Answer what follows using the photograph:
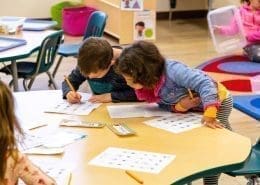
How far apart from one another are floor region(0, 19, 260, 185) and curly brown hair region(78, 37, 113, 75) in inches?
68.4

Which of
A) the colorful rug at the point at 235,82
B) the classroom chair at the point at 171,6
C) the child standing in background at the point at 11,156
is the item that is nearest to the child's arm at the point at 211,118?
the colorful rug at the point at 235,82

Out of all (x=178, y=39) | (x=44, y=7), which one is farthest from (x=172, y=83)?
(x=44, y=7)

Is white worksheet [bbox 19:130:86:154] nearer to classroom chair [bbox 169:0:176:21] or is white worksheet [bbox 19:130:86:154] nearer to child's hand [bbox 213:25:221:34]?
child's hand [bbox 213:25:221:34]

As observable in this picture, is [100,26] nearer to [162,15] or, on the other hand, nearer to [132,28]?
→ [132,28]

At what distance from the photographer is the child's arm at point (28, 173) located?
148cm

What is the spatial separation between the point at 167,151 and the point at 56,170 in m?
0.40

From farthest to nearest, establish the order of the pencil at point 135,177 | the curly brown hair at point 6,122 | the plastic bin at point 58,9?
the plastic bin at point 58,9
the pencil at point 135,177
the curly brown hair at point 6,122

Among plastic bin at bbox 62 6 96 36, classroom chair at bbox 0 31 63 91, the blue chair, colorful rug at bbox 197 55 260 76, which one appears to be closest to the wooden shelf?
plastic bin at bbox 62 6 96 36

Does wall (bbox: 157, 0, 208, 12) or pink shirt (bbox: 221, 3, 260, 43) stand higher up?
pink shirt (bbox: 221, 3, 260, 43)

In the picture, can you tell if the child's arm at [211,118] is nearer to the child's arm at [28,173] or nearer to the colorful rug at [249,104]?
the colorful rug at [249,104]

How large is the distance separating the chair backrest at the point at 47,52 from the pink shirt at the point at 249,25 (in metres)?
1.17

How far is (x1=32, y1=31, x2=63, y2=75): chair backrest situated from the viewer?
359 centimetres

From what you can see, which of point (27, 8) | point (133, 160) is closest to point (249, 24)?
point (133, 160)

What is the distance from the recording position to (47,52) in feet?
12.2
